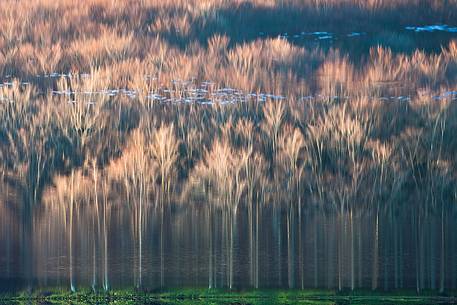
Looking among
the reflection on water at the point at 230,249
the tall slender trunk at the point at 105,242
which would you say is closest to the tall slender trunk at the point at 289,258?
the reflection on water at the point at 230,249

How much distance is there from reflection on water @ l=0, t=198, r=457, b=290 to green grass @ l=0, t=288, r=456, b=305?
0.05 meters

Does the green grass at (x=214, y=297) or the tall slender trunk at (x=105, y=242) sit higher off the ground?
the tall slender trunk at (x=105, y=242)

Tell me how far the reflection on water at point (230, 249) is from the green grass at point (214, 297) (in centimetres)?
5

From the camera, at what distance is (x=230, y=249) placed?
392cm

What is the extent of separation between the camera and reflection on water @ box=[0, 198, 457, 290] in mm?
3857

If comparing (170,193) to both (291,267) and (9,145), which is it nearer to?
(291,267)

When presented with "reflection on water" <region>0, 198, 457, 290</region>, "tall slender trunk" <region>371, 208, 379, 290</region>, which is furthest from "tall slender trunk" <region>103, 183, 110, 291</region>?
"tall slender trunk" <region>371, 208, 379, 290</region>

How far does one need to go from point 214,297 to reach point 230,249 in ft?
0.98

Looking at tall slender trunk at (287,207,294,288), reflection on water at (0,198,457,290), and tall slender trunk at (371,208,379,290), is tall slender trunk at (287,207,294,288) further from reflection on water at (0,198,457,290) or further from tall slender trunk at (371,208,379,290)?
tall slender trunk at (371,208,379,290)

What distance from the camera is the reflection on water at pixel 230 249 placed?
3.86 meters

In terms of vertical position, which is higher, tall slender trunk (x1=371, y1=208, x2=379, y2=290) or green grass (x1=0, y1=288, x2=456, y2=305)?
tall slender trunk (x1=371, y1=208, x2=379, y2=290)

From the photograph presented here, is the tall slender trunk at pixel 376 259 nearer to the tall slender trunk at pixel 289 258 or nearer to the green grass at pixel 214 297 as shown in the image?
the green grass at pixel 214 297

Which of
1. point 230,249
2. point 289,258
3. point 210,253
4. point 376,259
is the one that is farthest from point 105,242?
point 376,259

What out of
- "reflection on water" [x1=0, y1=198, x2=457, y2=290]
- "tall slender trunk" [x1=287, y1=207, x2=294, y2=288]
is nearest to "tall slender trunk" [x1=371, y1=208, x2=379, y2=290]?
"reflection on water" [x1=0, y1=198, x2=457, y2=290]
